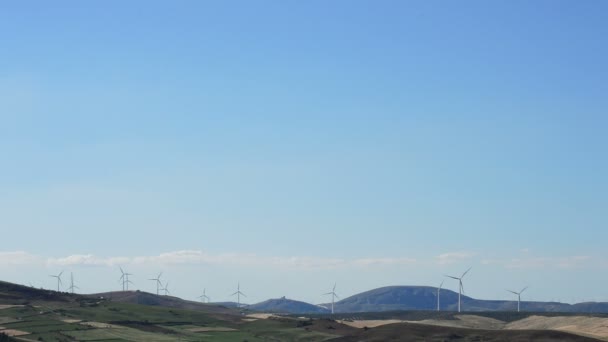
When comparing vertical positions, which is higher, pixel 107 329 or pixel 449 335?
pixel 107 329

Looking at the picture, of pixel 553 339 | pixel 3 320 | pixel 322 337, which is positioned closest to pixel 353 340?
pixel 322 337

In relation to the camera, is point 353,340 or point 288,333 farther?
point 288,333

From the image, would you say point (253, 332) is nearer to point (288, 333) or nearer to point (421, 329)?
point (288, 333)

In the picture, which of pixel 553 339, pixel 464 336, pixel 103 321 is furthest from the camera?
pixel 103 321

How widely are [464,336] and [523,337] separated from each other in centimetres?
1416

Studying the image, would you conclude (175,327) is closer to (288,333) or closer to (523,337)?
(288,333)

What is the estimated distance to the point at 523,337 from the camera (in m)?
152

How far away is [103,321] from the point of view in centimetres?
18825

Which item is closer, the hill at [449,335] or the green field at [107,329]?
the hill at [449,335]

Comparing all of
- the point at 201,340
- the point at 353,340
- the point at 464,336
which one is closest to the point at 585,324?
the point at 464,336

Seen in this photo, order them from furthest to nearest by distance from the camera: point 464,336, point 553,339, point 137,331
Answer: point 137,331 < point 464,336 < point 553,339

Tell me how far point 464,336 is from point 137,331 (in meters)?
68.2

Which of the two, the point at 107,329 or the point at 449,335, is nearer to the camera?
the point at 449,335

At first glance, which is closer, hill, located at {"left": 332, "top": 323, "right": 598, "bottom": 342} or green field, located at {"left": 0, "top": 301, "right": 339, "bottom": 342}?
hill, located at {"left": 332, "top": 323, "right": 598, "bottom": 342}
